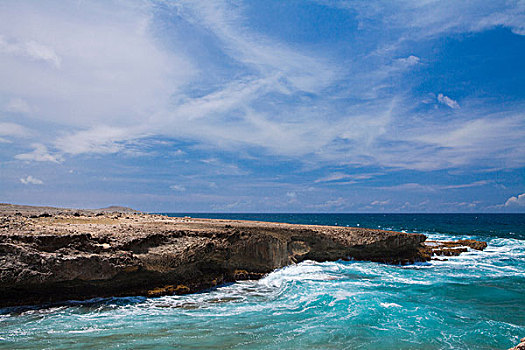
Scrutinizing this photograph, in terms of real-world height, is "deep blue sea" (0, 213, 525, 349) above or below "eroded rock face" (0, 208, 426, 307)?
below

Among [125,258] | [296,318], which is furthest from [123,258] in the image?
[296,318]

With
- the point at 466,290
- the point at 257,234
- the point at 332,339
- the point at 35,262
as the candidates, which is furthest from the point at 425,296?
the point at 35,262

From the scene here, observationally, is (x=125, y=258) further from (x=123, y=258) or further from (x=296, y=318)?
(x=296, y=318)

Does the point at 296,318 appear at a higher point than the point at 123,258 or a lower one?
lower

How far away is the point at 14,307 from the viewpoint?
9578 millimetres

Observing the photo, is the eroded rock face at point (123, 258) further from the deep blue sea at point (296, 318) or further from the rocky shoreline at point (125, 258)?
the deep blue sea at point (296, 318)

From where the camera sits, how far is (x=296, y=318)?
9.44 meters

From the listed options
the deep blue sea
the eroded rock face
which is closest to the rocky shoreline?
the eroded rock face

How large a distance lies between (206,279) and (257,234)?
11.4ft

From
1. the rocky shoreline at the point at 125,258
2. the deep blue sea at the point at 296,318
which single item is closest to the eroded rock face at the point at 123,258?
the rocky shoreline at the point at 125,258

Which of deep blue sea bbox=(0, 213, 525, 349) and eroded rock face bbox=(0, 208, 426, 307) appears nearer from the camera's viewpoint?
deep blue sea bbox=(0, 213, 525, 349)

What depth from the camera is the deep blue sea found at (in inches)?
299

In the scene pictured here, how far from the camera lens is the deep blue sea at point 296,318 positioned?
7586 mm

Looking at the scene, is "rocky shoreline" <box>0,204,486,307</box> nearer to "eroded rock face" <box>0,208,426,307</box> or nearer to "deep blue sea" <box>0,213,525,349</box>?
"eroded rock face" <box>0,208,426,307</box>
